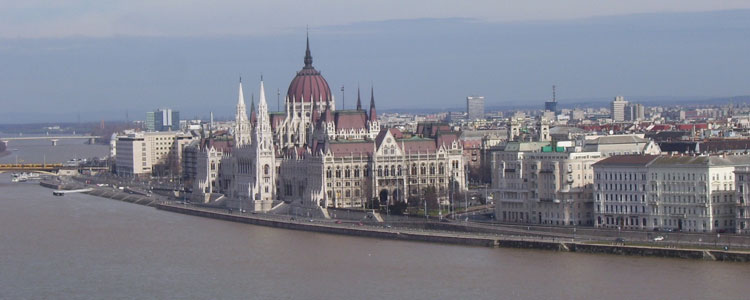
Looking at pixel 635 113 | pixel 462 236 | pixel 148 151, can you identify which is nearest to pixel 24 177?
pixel 148 151

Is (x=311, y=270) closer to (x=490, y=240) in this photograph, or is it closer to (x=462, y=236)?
(x=490, y=240)

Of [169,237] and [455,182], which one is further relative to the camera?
[455,182]

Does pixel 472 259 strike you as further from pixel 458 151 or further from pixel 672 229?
pixel 458 151

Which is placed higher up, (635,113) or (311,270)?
(635,113)

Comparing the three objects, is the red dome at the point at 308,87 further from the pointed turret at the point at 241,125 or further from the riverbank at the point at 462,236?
the riverbank at the point at 462,236

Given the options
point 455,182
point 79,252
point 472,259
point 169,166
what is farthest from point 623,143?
point 169,166

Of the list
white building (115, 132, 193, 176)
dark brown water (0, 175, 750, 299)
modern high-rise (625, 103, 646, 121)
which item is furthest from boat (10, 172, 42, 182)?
modern high-rise (625, 103, 646, 121)

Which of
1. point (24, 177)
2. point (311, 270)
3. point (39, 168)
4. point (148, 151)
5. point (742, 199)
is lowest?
point (311, 270)
